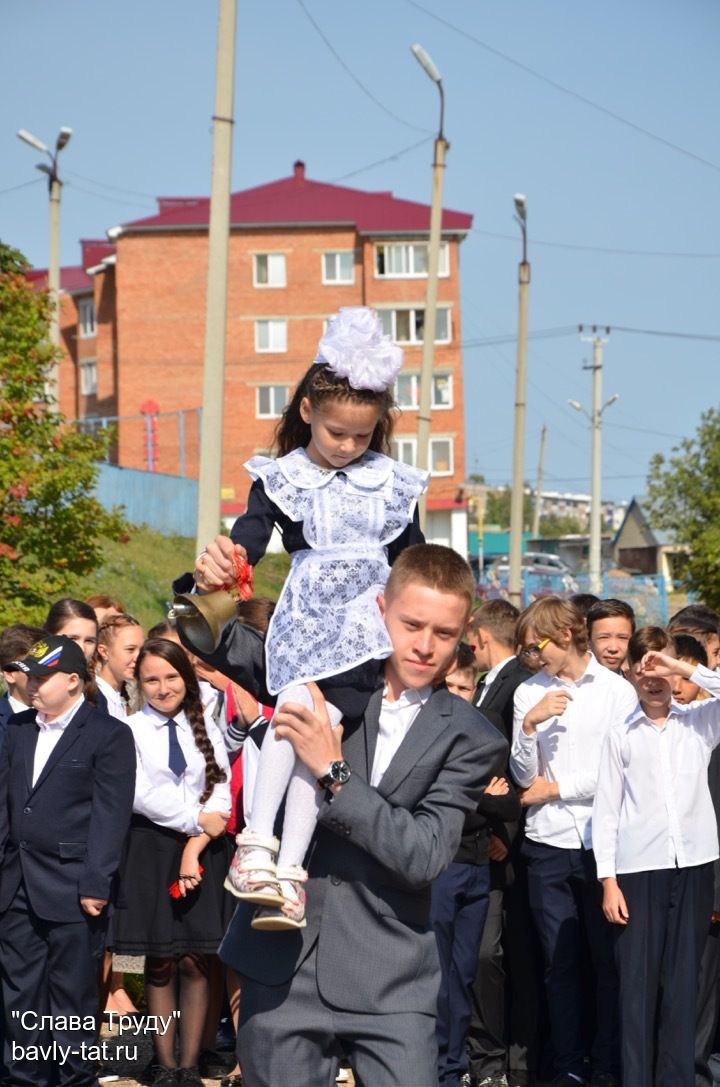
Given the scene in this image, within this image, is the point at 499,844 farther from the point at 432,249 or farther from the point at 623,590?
the point at 623,590

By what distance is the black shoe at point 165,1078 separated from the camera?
713 centimetres

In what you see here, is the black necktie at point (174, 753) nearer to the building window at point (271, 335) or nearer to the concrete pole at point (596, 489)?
the concrete pole at point (596, 489)

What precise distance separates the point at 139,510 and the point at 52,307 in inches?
1046

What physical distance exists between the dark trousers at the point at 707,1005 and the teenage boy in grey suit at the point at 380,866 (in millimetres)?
3714

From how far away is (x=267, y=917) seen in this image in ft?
12.0

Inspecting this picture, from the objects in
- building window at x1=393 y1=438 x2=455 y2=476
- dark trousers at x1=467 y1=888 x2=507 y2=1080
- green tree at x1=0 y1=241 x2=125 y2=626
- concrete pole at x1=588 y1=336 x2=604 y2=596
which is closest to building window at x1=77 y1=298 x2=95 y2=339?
building window at x1=393 y1=438 x2=455 y2=476

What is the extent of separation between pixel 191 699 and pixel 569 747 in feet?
6.44

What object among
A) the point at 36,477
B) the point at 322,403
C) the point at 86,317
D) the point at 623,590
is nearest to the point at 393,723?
A: the point at 322,403

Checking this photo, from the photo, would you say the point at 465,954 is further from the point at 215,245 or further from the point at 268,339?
the point at 268,339

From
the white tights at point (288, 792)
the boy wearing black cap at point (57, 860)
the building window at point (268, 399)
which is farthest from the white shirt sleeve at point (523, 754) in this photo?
the building window at point (268, 399)

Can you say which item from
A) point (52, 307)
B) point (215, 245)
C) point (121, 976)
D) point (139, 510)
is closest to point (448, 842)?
point (121, 976)

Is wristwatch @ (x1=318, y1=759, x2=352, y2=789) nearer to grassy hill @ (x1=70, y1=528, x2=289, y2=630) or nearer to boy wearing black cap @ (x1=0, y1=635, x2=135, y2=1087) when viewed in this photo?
boy wearing black cap @ (x1=0, y1=635, x2=135, y2=1087)

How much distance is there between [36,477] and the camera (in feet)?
40.0

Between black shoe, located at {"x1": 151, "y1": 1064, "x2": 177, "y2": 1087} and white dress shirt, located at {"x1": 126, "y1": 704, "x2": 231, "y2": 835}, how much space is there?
117cm
